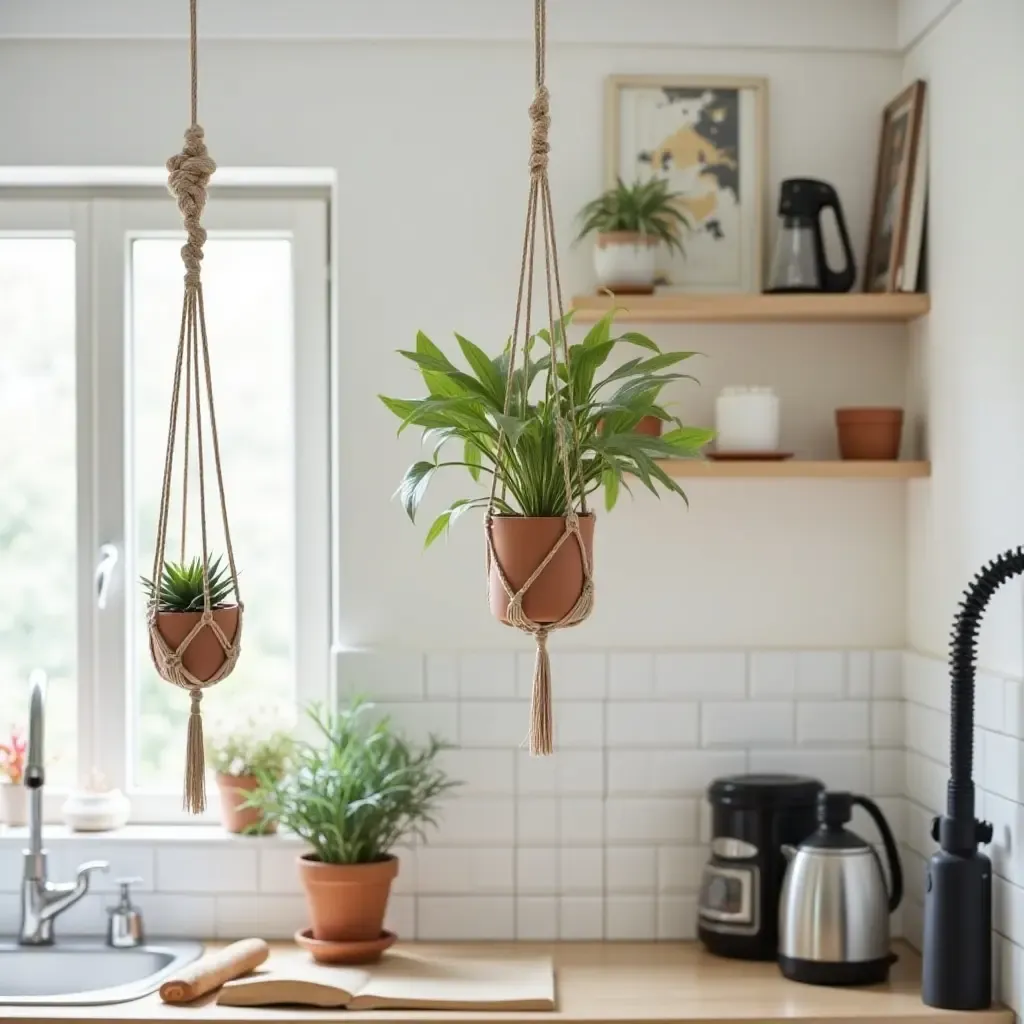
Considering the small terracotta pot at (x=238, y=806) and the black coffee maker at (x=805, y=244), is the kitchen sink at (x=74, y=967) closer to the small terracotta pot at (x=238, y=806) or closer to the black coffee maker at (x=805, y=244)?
the small terracotta pot at (x=238, y=806)

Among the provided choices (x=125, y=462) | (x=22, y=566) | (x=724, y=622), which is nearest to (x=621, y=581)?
(x=724, y=622)

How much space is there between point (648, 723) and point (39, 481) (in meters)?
1.30

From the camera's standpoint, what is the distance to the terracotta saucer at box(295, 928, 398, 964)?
8.13 feet

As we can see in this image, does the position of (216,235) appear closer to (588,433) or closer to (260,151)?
(260,151)

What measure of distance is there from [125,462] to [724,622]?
121cm

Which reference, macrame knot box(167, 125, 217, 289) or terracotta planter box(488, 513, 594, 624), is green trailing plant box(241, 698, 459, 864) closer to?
terracotta planter box(488, 513, 594, 624)

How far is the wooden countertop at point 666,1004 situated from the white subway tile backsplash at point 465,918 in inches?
5.5

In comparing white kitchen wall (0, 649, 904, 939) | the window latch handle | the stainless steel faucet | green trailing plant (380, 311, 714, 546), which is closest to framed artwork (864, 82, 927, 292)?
white kitchen wall (0, 649, 904, 939)

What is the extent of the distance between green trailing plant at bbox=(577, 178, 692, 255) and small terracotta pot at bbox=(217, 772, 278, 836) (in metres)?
1.19

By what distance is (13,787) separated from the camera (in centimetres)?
284

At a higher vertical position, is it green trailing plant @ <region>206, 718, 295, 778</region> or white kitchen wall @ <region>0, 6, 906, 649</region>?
white kitchen wall @ <region>0, 6, 906, 649</region>

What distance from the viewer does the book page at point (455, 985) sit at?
2.29 meters

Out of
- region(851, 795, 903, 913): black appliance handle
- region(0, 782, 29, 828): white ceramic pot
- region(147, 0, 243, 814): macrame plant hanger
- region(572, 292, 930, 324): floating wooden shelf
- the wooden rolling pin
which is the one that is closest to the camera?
region(147, 0, 243, 814): macrame plant hanger

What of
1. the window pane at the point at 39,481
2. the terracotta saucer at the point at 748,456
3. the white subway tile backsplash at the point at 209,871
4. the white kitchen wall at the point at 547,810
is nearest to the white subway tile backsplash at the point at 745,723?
the white kitchen wall at the point at 547,810
